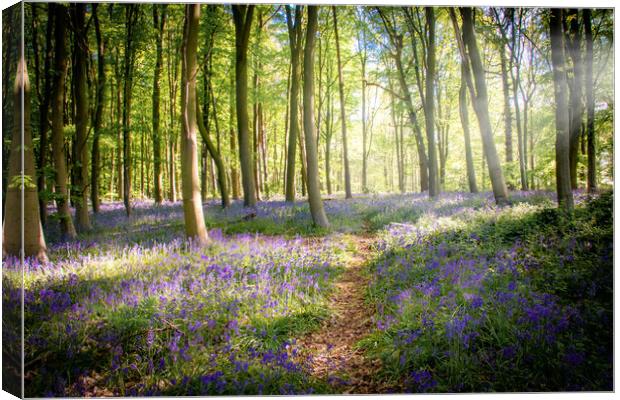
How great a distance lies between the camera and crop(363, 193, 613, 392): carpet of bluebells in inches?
108

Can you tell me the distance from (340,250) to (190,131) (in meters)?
3.39

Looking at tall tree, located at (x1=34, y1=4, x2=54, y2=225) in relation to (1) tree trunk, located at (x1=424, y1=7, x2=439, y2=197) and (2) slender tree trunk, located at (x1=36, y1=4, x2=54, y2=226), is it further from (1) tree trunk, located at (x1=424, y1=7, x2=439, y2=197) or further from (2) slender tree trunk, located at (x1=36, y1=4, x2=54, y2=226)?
(1) tree trunk, located at (x1=424, y1=7, x2=439, y2=197)

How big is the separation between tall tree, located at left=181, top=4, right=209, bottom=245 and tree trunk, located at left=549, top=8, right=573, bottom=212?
5.15m

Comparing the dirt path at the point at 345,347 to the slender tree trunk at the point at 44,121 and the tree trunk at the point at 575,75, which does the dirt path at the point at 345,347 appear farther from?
the slender tree trunk at the point at 44,121

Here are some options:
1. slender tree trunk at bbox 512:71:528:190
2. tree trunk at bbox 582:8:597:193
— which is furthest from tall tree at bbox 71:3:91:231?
tree trunk at bbox 582:8:597:193

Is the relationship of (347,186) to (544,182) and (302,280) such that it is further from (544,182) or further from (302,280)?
(302,280)

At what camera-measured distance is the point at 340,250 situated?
5.99 metres

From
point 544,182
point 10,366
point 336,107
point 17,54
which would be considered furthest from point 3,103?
point 336,107

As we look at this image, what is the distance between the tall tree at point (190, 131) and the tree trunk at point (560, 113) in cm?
515

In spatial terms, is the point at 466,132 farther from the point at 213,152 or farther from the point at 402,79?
the point at 213,152

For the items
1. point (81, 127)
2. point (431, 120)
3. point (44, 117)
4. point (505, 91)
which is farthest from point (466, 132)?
point (81, 127)

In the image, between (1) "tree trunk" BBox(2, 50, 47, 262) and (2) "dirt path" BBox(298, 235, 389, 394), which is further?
(1) "tree trunk" BBox(2, 50, 47, 262)

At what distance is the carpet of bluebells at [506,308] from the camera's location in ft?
9.00

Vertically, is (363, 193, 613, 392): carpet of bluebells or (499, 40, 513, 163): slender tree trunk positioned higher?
(499, 40, 513, 163): slender tree trunk
